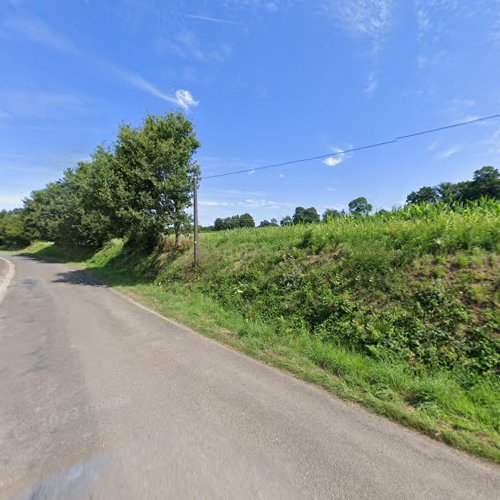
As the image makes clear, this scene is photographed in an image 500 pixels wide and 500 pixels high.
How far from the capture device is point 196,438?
2.71m

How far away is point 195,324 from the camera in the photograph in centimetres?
679

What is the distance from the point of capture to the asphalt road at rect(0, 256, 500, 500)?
2.17 meters

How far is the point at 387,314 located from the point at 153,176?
40.0ft

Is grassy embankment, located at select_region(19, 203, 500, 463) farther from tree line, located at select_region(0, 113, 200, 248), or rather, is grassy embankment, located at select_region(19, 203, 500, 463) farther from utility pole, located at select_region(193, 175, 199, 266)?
tree line, located at select_region(0, 113, 200, 248)

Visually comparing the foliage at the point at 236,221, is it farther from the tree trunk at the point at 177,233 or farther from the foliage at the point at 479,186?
the tree trunk at the point at 177,233

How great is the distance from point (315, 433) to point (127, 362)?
11.2 ft

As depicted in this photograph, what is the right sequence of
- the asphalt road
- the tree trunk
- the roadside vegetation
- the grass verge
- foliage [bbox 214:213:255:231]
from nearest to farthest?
the asphalt road, the grass verge, the roadside vegetation, the tree trunk, foliage [bbox 214:213:255:231]

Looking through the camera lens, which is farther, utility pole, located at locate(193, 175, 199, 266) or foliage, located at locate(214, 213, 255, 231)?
foliage, located at locate(214, 213, 255, 231)

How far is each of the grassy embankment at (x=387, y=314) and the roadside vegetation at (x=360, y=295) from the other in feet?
0.08

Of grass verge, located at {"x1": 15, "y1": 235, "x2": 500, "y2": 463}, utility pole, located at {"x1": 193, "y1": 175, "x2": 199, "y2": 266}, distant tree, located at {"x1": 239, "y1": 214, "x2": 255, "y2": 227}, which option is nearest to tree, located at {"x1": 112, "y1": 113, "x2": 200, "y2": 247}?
utility pole, located at {"x1": 193, "y1": 175, "x2": 199, "y2": 266}

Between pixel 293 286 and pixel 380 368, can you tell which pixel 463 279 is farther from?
pixel 293 286

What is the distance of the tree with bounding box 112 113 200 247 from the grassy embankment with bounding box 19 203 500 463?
4.99 meters

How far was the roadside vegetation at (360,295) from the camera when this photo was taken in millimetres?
3518

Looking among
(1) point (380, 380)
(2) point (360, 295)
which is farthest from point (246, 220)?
(1) point (380, 380)
